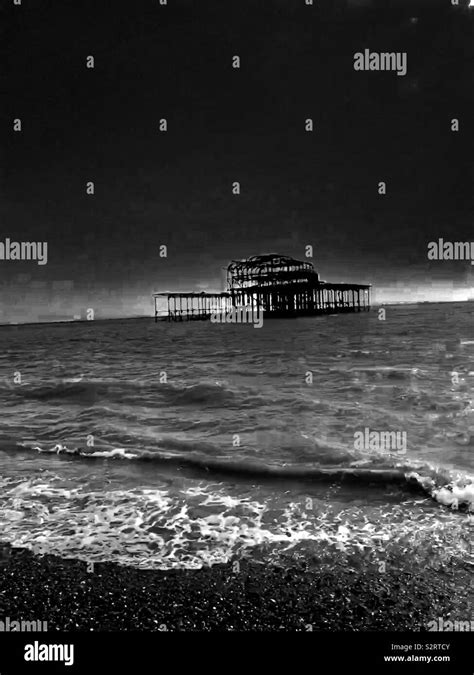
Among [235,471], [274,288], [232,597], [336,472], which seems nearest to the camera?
[232,597]

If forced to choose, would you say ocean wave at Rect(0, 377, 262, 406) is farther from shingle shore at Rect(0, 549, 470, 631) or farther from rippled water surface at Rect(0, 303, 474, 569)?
shingle shore at Rect(0, 549, 470, 631)

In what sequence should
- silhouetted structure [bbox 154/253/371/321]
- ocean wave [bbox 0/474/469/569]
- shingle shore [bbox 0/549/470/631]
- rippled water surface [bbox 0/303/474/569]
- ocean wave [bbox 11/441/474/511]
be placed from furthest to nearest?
silhouetted structure [bbox 154/253/371/321] → ocean wave [bbox 11/441/474/511] → rippled water surface [bbox 0/303/474/569] → ocean wave [bbox 0/474/469/569] → shingle shore [bbox 0/549/470/631]

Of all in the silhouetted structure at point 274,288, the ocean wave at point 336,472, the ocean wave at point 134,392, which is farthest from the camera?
the silhouetted structure at point 274,288

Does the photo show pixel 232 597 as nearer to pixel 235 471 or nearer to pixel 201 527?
pixel 201 527

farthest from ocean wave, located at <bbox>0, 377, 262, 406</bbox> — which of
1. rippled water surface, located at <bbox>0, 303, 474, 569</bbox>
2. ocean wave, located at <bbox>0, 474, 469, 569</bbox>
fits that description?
ocean wave, located at <bbox>0, 474, 469, 569</bbox>

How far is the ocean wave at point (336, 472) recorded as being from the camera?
4.75 meters

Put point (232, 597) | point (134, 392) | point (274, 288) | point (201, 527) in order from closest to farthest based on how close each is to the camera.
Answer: point (232, 597)
point (201, 527)
point (134, 392)
point (274, 288)

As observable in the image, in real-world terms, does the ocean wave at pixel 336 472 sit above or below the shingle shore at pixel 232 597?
below

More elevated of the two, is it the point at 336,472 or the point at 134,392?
the point at 134,392

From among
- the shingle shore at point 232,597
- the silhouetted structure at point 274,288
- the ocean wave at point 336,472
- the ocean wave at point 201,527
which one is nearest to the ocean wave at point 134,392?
the ocean wave at point 336,472

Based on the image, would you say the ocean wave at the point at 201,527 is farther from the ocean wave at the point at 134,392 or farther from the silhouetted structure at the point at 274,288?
the silhouetted structure at the point at 274,288

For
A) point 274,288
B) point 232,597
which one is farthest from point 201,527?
point 274,288

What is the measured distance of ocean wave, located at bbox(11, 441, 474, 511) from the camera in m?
4.75

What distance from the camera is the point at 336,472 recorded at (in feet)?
18.4
